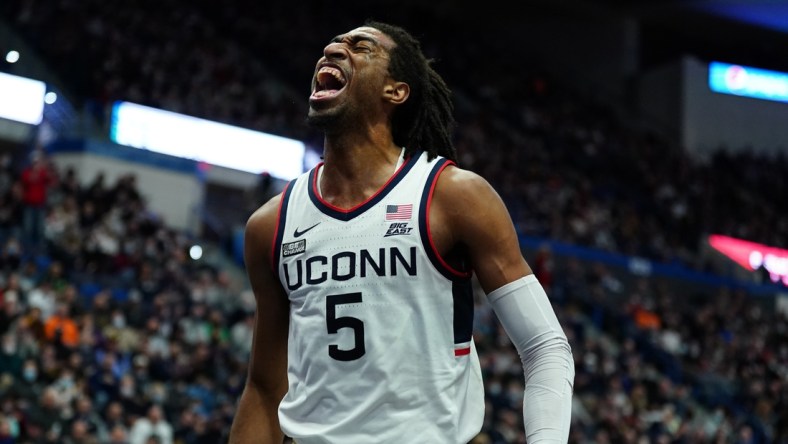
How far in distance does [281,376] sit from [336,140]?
2.51 feet

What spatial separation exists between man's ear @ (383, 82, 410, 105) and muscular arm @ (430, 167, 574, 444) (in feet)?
1.23

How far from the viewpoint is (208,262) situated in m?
16.5

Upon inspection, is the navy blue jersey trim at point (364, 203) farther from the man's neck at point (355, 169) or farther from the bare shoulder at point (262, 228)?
the bare shoulder at point (262, 228)

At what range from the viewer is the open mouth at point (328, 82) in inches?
130

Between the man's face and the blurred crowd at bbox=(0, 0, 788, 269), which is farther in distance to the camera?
the blurred crowd at bbox=(0, 0, 788, 269)

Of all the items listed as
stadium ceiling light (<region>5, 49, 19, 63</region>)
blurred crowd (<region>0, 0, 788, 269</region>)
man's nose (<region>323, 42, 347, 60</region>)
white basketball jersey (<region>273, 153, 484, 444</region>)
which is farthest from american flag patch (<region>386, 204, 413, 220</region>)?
blurred crowd (<region>0, 0, 788, 269</region>)

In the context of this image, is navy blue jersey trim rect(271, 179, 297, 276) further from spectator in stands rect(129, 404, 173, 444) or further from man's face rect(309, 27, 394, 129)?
spectator in stands rect(129, 404, 173, 444)

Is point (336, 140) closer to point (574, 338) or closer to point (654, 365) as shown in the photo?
point (574, 338)

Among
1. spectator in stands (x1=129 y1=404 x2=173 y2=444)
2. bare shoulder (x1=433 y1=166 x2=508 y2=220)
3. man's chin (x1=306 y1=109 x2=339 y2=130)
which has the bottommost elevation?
spectator in stands (x1=129 y1=404 x2=173 y2=444)

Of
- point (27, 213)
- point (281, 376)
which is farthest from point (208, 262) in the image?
point (281, 376)

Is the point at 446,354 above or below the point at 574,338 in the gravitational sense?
above

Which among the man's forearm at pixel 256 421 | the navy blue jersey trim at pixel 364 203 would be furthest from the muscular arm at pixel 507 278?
the man's forearm at pixel 256 421

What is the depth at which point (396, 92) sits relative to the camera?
3422 millimetres

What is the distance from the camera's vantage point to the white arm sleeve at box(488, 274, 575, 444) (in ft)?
9.95
